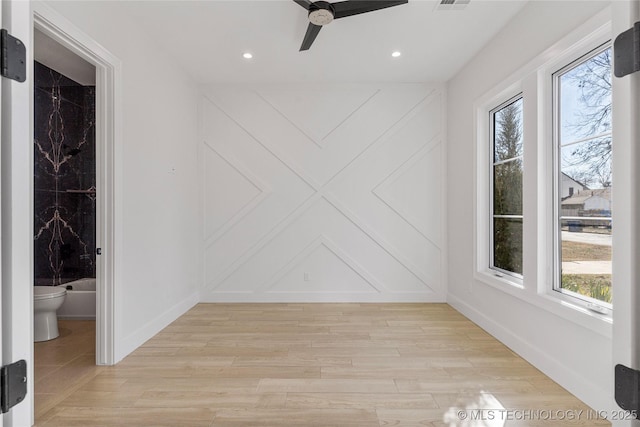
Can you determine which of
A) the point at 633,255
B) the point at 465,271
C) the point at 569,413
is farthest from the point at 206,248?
the point at 633,255

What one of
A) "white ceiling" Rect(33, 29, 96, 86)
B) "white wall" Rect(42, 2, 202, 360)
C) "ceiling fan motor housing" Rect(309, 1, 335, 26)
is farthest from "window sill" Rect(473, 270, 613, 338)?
"white ceiling" Rect(33, 29, 96, 86)

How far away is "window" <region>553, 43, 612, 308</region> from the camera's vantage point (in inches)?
78.3

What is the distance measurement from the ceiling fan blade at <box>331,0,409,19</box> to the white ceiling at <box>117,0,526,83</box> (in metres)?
0.35

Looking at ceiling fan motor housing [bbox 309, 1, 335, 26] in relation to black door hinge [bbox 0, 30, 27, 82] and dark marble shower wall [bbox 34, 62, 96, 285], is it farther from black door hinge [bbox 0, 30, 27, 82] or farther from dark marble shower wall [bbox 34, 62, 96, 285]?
dark marble shower wall [bbox 34, 62, 96, 285]

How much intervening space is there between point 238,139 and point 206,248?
148 centimetres

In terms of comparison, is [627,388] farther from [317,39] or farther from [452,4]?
[317,39]

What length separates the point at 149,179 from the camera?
9.81ft

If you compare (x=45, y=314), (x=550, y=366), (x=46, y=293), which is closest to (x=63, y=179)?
(x=46, y=293)

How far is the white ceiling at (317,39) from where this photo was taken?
2.66 metres

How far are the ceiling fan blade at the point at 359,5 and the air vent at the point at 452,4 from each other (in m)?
0.49

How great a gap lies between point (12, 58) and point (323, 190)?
3.43 m

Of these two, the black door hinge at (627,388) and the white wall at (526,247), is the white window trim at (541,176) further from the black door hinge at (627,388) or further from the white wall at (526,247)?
the black door hinge at (627,388)

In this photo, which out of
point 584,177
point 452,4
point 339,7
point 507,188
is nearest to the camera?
point 584,177

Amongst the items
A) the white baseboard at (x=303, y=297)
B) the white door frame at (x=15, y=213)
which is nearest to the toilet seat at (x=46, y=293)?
the white baseboard at (x=303, y=297)
